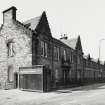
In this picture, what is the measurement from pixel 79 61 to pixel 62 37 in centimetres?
887

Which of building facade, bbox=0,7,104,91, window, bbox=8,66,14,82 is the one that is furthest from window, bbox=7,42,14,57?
window, bbox=8,66,14,82

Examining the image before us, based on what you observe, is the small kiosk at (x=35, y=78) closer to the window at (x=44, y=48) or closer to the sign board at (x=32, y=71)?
the sign board at (x=32, y=71)

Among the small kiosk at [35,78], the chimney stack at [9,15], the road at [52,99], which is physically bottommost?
the road at [52,99]

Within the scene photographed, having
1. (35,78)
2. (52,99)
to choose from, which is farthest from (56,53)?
(52,99)

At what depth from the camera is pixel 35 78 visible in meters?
20.2

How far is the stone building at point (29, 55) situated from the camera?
67.2 feet

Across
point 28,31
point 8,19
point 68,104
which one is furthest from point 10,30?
point 68,104

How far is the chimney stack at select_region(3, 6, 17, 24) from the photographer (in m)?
25.0

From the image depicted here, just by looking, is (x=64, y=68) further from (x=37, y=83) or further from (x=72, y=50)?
(x=37, y=83)

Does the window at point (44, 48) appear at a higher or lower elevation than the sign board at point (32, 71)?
higher

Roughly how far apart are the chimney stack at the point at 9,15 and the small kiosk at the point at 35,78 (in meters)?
8.16

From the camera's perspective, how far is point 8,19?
25.5m

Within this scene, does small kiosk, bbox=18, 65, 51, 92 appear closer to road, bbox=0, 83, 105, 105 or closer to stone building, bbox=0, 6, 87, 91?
stone building, bbox=0, 6, 87, 91

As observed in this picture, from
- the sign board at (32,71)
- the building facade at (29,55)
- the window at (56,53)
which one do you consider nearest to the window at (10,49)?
the building facade at (29,55)
